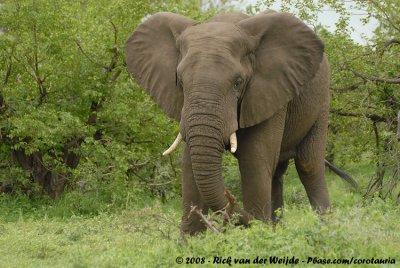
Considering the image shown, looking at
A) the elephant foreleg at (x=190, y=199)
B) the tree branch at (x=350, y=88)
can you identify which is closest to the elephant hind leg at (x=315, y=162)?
the elephant foreleg at (x=190, y=199)

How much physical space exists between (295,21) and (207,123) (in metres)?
1.86

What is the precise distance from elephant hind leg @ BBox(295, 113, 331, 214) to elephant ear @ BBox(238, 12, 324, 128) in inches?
53.0

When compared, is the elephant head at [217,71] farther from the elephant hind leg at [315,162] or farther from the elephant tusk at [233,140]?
the elephant hind leg at [315,162]

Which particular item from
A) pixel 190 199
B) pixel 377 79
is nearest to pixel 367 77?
pixel 377 79

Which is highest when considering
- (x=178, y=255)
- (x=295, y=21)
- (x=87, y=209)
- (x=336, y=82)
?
(x=295, y=21)

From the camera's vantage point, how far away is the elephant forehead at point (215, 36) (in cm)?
816

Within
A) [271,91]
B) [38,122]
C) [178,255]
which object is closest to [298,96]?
[271,91]

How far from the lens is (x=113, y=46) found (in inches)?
552

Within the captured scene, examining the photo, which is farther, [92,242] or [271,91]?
[92,242]

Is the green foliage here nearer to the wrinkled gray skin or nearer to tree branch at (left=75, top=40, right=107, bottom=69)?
tree branch at (left=75, top=40, right=107, bottom=69)

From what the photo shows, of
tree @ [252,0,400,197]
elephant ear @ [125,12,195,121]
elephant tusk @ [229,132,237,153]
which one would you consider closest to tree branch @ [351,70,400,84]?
tree @ [252,0,400,197]

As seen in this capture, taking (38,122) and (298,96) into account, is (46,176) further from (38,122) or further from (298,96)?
(298,96)

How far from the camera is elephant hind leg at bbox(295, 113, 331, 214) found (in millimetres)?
10172

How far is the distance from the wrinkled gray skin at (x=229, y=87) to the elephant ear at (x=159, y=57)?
0.01 meters
